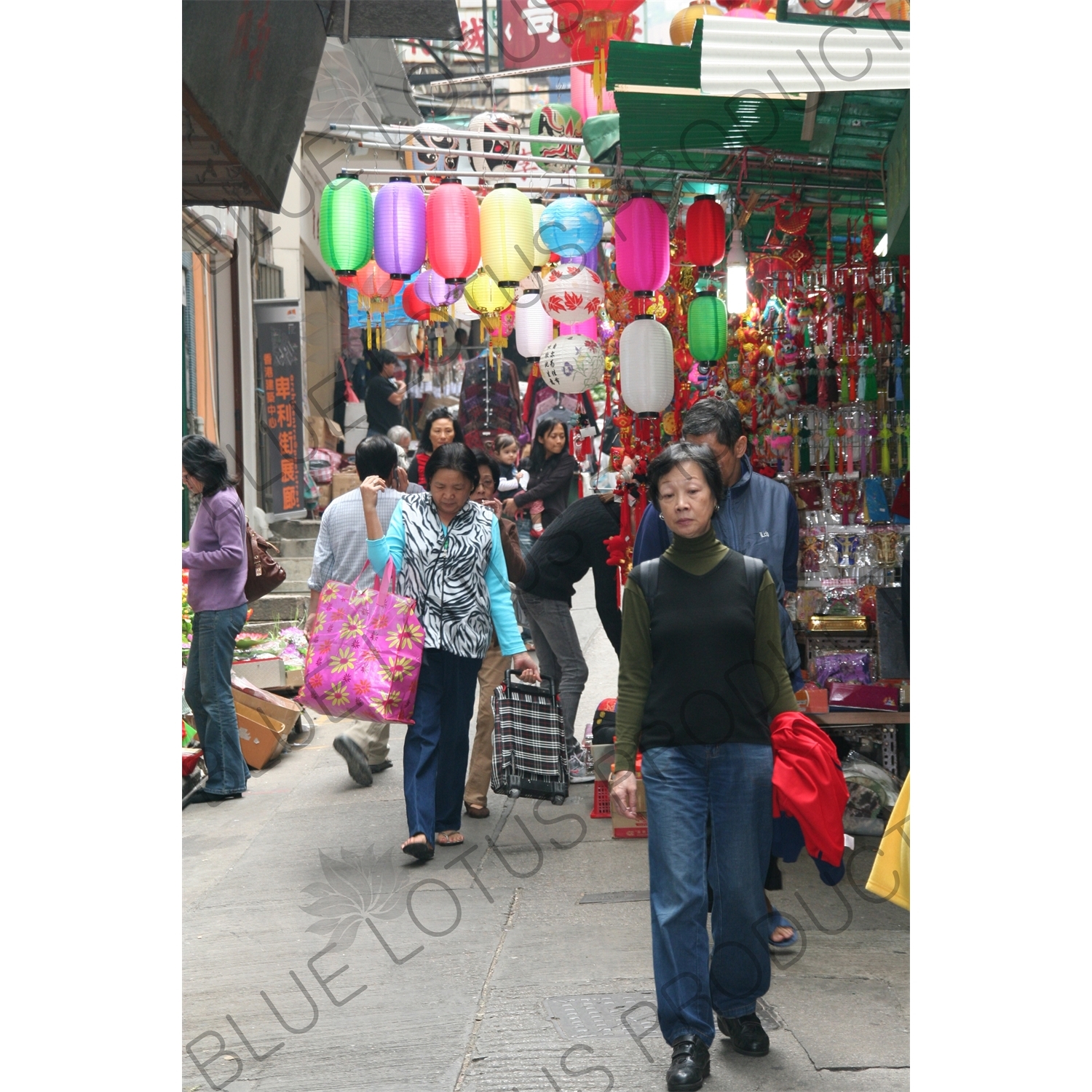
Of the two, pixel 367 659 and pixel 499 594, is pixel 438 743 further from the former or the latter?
pixel 499 594

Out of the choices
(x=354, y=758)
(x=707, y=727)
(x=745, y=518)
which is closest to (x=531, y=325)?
(x=354, y=758)

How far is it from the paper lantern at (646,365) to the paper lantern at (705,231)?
507mm

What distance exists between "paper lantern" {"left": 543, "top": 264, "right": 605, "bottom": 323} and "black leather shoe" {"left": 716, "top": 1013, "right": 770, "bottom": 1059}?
6103mm

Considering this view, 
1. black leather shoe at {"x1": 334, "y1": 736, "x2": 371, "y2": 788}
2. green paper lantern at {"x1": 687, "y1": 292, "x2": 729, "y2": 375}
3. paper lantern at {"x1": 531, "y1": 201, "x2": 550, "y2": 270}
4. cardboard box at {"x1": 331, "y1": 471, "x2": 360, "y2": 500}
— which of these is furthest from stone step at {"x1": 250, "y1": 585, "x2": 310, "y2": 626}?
green paper lantern at {"x1": 687, "y1": 292, "x2": 729, "y2": 375}

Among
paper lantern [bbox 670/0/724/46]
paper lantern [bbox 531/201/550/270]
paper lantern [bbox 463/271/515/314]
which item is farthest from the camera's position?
paper lantern [bbox 463/271/515/314]

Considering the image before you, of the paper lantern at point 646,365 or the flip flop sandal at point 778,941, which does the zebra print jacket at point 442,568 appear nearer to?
the paper lantern at point 646,365

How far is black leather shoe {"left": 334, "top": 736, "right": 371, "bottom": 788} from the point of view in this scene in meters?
7.90

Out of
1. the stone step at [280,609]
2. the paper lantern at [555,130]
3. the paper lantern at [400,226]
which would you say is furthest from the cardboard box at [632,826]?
the stone step at [280,609]

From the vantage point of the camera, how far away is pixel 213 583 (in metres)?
7.52

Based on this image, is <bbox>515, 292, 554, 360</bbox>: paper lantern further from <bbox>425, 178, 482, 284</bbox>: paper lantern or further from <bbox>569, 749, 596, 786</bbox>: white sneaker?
<bbox>569, 749, 596, 786</bbox>: white sneaker

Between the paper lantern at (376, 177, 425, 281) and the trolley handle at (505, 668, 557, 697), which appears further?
the paper lantern at (376, 177, 425, 281)

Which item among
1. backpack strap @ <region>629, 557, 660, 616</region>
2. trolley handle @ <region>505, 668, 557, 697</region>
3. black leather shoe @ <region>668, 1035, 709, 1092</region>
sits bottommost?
black leather shoe @ <region>668, 1035, 709, 1092</region>

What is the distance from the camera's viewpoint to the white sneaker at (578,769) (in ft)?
26.0

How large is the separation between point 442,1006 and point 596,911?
1.17m
